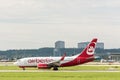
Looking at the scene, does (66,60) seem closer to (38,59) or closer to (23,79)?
(38,59)

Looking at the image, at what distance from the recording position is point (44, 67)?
105 meters

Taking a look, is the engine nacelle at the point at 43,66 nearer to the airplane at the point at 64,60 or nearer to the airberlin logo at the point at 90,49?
the airplane at the point at 64,60

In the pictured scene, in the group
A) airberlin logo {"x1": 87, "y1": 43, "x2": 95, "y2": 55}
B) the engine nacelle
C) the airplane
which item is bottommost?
the engine nacelle

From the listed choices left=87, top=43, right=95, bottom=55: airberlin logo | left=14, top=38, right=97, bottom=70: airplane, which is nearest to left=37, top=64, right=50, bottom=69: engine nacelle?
left=14, top=38, right=97, bottom=70: airplane

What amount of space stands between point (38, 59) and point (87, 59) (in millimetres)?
11051

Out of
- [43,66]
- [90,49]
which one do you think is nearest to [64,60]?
[43,66]

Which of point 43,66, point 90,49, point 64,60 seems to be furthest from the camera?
point 64,60

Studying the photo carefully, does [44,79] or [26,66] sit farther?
[26,66]

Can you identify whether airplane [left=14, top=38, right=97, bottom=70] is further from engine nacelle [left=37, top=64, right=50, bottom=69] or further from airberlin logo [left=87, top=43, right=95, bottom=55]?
engine nacelle [left=37, top=64, right=50, bottom=69]

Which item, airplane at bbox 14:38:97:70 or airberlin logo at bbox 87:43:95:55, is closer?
airplane at bbox 14:38:97:70

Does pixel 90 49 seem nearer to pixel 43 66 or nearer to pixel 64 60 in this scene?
pixel 64 60

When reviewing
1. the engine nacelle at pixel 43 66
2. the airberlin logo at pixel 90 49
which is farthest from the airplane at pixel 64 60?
the engine nacelle at pixel 43 66

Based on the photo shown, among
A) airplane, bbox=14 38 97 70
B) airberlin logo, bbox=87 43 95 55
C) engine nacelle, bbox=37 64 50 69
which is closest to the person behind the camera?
engine nacelle, bbox=37 64 50 69

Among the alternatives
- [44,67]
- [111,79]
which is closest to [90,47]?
[44,67]
